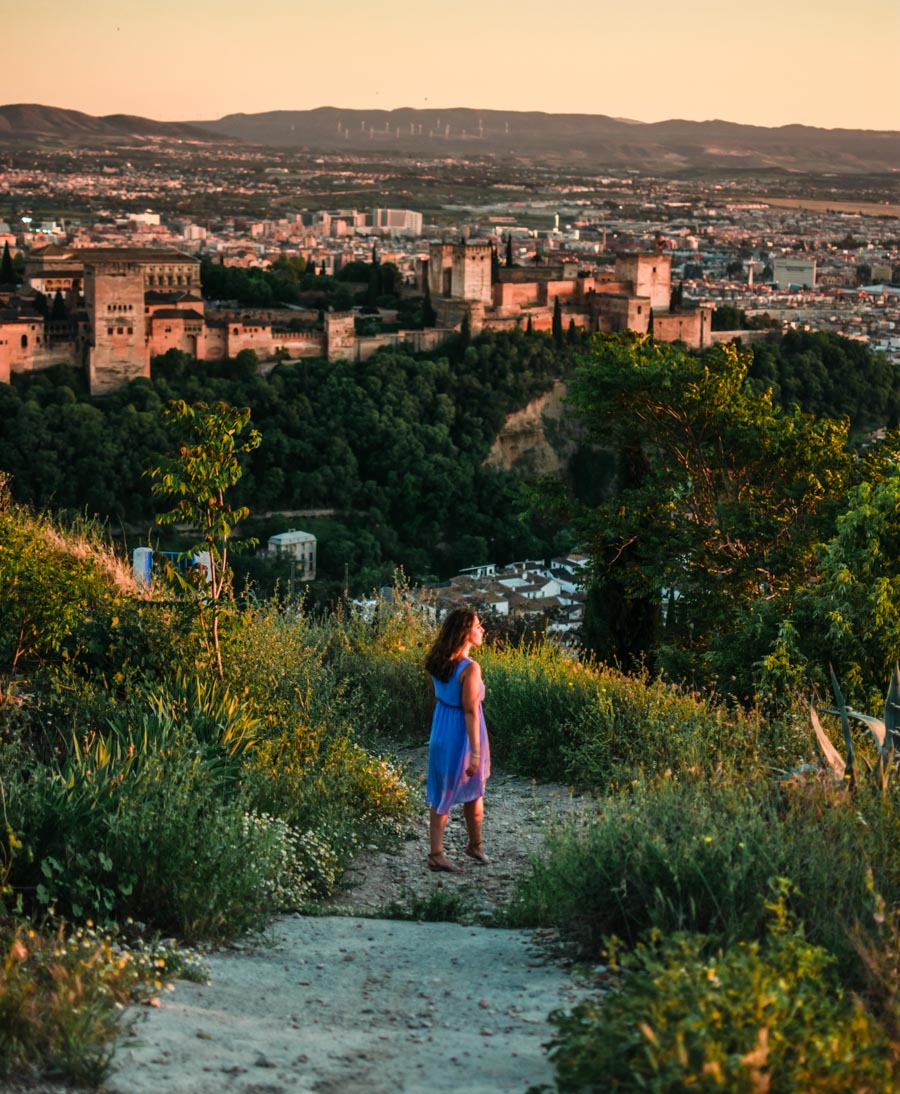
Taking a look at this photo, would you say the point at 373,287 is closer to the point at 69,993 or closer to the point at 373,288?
the point at 373,288

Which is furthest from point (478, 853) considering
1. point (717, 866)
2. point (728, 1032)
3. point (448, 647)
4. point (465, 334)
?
point (465, 334)

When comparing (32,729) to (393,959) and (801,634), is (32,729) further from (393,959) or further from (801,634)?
(801,634)

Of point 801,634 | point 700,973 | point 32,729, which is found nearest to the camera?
point 700,973

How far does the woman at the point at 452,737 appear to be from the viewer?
3.70m

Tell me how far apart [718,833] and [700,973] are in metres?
0.72

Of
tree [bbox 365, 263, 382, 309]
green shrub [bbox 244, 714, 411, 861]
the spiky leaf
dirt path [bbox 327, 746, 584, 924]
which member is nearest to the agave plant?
the spiky leaf

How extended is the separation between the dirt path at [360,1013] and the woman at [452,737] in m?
0.32

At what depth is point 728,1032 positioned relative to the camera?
2.00 metres

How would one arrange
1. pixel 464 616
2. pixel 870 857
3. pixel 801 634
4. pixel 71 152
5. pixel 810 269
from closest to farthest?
pixel 870 857 → pixel 464 616 → pixel 801 634 → pixel 810 269 → pixel 71 152

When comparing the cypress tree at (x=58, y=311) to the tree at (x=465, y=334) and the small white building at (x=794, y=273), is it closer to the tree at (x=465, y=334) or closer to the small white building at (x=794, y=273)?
the tree at (x=465, y=334)

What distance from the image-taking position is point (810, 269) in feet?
206

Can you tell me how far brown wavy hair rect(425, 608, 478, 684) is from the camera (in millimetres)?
3711

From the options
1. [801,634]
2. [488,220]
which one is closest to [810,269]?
[488,220]

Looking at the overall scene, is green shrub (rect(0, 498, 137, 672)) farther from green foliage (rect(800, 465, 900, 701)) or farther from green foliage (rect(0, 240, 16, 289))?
green foliage (rect(0, 240, 16, 289))
